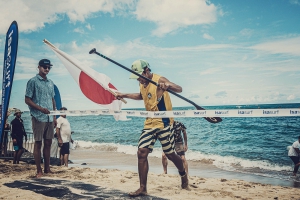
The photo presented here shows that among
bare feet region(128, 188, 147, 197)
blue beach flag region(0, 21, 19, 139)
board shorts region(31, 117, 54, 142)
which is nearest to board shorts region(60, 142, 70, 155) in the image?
board shorts region(31, 117, 54, 142)

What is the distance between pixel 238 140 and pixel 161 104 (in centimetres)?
1961

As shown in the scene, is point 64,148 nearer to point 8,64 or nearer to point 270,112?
point 8,64

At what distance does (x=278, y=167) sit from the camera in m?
11.3

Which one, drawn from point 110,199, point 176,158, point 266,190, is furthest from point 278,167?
point 110,199

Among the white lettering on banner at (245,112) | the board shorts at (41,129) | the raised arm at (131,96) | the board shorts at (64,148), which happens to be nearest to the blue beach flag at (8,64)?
the board shorts at (41,129)

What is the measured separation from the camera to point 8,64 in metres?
4.91

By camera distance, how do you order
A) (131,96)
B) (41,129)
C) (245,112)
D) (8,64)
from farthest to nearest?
(41,129) < (8,64) < (131,96) < (245,112)

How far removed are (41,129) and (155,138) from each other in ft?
8.07

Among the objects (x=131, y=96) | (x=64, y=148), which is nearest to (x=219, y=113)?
(x=131, y=96)

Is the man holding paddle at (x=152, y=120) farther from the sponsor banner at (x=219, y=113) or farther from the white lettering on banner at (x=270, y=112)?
the white lettering on banner at (x=270, y=112)

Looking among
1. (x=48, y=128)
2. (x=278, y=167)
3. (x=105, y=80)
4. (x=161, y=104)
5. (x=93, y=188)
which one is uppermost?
(x=105, y=80)

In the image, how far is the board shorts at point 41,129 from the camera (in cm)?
519

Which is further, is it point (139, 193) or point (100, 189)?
point (100, 189)

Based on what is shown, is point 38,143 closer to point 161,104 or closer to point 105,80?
point 105,80
